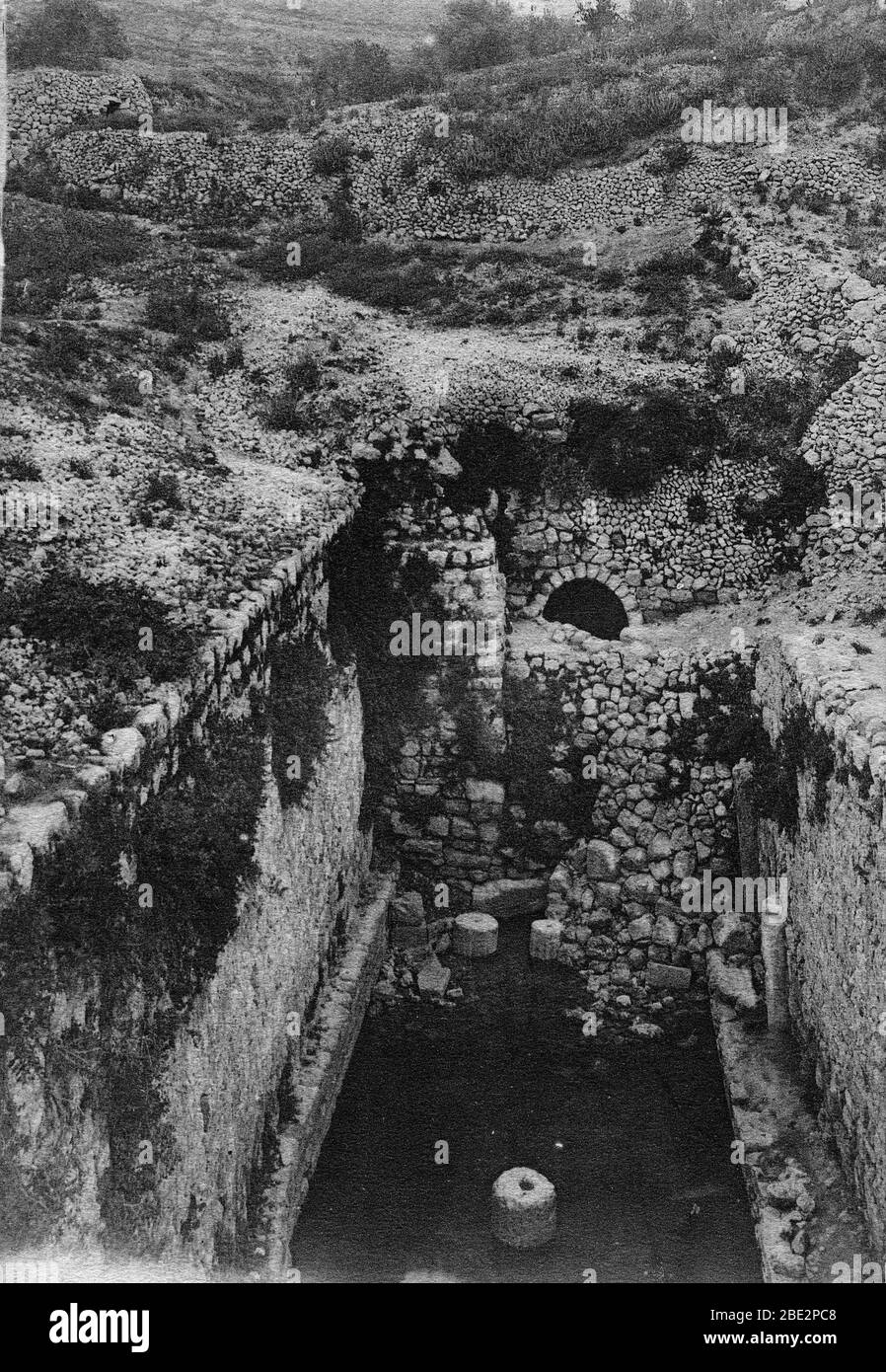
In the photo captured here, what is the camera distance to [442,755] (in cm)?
1747

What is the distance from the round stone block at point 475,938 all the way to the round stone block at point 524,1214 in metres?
4.53

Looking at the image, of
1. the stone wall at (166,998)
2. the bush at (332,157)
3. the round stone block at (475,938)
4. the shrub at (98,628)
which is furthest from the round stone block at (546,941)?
the bush at (332,157)

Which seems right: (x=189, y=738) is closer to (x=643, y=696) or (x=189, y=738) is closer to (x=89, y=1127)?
(x=89, y=1127)

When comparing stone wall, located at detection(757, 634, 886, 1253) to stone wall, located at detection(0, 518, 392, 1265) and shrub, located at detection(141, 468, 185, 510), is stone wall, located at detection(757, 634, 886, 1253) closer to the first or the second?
stone wall, located at detection(0, 518, 392, 1265)

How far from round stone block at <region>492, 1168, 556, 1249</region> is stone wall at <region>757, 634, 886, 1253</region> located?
120 inches

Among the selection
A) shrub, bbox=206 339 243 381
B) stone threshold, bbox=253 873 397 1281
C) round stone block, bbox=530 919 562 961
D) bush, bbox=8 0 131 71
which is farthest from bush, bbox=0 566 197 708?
bush, bbox=8 0 131 71

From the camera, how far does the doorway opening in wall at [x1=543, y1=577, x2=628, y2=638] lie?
1862cm

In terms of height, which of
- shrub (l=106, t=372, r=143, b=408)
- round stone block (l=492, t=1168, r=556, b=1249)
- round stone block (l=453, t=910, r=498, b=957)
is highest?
shrub (l=106, t=372, r=143, b=408)

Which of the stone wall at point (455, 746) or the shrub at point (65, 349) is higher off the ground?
the shrub at point (65, 349)

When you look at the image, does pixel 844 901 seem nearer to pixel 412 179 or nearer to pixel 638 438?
pixel 638 438

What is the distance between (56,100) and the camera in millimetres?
27766

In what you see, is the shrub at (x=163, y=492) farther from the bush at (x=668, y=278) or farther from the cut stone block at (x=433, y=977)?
the bush at (x=668, y=278)

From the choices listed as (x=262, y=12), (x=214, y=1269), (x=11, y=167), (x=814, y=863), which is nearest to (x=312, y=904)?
(x=214, y=1269)

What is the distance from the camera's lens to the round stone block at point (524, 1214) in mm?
12125
